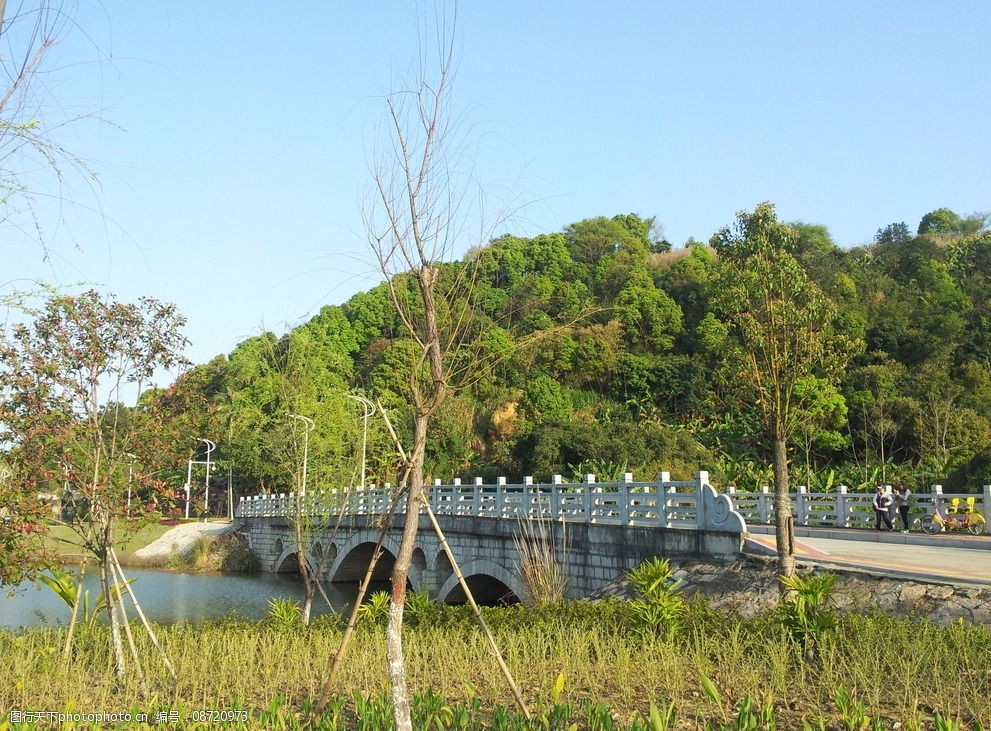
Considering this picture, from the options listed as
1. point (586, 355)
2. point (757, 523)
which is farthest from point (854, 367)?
point (757, 523)

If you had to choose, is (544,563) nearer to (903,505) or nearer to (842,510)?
(842,510)

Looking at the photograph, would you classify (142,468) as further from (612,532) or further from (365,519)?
(365,519)

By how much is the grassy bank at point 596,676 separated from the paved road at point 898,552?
3.30 metres

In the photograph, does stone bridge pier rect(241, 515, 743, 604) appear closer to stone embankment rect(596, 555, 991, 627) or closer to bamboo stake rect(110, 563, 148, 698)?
stone embankment rect(596, 555, 991, 627)

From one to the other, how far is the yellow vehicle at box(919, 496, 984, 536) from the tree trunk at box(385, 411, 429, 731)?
15972mm

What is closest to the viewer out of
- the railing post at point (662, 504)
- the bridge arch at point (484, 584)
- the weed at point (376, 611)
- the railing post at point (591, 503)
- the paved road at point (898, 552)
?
the weed at point (376, 611)

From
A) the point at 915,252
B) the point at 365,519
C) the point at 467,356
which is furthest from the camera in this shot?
the point at 915,252

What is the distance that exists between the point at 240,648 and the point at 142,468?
2.28 metres

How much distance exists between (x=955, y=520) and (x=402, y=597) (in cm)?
1711

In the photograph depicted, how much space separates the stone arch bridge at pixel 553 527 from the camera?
1449 cm

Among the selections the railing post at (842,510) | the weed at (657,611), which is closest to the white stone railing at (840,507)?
the railing post at (842,510)

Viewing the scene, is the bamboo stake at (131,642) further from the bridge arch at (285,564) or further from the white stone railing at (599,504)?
the bridge arch at (285,564)

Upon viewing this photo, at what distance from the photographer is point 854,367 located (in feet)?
134

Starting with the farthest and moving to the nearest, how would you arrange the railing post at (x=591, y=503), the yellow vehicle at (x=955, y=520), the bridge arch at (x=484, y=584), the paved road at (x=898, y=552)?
the bridge arch at (x=484, y=584) < the yellow vehicle at (x=955, y=520) < the railing post at (x=591, y=503) < the paved road at (x=898, y=552)
